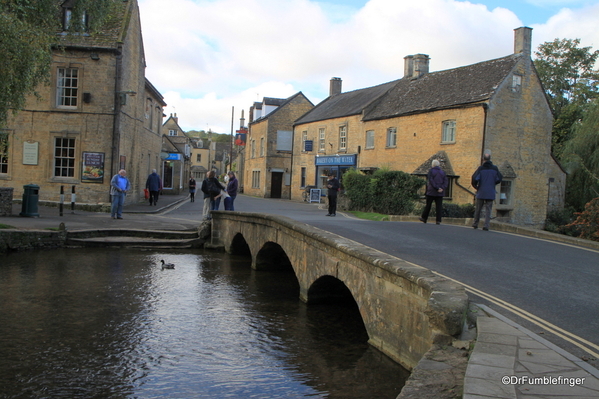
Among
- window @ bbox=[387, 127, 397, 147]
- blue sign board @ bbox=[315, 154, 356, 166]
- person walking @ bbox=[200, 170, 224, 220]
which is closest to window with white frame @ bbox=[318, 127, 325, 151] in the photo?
blue sign board @ bbox=[315, 154, 356, 166]

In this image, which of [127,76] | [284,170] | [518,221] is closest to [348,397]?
[127,76]

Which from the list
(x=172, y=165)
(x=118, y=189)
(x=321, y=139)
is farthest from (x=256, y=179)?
(x=118, y=189)

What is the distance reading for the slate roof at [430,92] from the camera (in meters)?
25.8

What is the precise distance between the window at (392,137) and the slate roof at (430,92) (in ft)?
2.74

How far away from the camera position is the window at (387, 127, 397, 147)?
30.1 meters

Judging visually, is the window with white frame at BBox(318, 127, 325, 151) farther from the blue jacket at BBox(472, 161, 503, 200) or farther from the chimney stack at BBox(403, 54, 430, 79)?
the blue jacket at BBox(472, 161, 503, 200)

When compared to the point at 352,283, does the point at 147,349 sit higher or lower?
lower

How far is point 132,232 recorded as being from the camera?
15.9 metres

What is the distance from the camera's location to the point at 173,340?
7480mm

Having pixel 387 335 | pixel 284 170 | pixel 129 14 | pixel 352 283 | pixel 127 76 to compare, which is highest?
pixel 129 14

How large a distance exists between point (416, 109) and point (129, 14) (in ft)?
50.6

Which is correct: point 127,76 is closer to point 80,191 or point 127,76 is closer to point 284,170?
point 80,191

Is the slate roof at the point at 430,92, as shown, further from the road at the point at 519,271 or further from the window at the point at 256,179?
the road at the point at 519,271

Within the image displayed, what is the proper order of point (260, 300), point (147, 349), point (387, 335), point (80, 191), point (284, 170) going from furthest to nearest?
point (284, 170) → point (80, 191) → point (260, 300) → point (147, 349) → point (387, 335)
